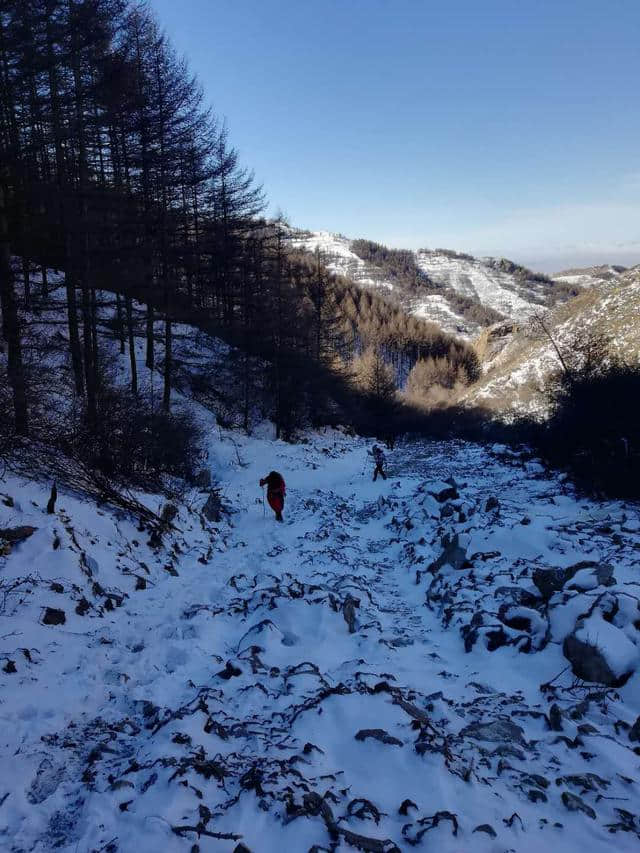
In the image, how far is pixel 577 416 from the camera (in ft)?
45.0

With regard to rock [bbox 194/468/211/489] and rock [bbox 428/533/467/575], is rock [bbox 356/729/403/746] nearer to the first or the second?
rock [bbox 428/533/467/575]

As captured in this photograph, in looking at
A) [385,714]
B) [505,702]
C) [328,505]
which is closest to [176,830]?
[385,714]

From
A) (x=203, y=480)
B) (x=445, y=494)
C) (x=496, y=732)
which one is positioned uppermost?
(x=496, y=732)

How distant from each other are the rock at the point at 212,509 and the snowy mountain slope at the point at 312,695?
1.69 meters

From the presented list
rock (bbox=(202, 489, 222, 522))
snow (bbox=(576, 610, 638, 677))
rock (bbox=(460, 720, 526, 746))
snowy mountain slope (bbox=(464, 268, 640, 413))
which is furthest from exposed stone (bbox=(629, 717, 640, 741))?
snowy mountain slope (bbox=(464, 268, 640, 413))

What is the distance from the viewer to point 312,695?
4.33 metres

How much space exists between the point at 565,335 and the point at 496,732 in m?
36.7

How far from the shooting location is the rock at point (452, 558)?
25.4 feet

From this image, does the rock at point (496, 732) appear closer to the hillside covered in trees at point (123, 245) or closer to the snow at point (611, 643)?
the snow at point (611, 643)

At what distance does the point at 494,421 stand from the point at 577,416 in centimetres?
2504

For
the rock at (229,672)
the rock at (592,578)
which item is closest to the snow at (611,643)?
the rock at (592,578)

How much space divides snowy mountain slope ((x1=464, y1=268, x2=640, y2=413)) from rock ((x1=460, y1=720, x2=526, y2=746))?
76.3 ft

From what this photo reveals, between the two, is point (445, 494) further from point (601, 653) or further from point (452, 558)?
point (601, 653)

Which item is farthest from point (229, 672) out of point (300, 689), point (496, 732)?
point (496, 732)
